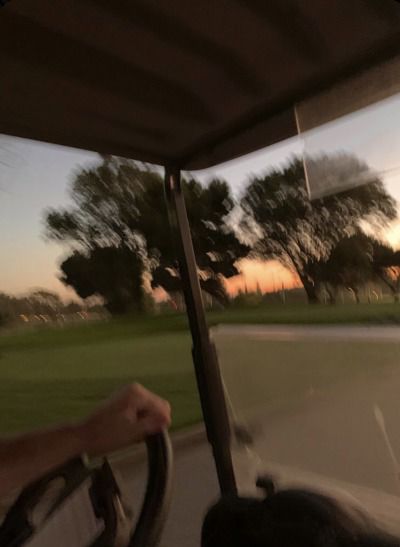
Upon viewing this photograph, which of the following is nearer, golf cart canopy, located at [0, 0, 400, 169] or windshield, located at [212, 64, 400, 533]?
golf cart canopy, located at [0, 0, 400, 169]

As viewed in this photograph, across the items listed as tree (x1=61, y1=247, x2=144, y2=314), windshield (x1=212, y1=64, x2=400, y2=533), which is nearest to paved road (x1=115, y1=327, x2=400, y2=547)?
windshield (x1=212, y1=64, x2=400, y2=533)

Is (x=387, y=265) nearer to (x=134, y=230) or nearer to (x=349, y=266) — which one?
(x=349, y=266)

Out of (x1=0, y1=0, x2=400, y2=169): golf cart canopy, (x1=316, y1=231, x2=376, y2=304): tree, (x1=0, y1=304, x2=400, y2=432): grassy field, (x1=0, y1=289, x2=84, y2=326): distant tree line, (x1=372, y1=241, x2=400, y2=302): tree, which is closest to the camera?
(x1=0, y1=0, x2=400, y2=169): golf cart canopy

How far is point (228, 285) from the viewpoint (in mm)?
1723

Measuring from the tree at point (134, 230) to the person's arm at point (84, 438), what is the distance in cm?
59

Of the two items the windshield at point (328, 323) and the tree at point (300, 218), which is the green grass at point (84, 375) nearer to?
the windshield at point (328, 323)

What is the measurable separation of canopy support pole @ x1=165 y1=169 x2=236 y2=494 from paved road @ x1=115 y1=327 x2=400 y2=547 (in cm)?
4

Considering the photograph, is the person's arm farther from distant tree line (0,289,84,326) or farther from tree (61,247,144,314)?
tree (61,247,144,314)

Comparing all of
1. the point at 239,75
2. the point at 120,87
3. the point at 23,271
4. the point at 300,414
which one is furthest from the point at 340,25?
the point at 23,271

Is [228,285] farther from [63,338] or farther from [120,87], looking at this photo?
[120,87]

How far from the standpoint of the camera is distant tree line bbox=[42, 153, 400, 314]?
1.35 metres

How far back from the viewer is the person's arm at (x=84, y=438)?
92cm

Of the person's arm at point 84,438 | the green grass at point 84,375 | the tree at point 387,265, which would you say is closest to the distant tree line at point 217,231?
the tree at point 387,265

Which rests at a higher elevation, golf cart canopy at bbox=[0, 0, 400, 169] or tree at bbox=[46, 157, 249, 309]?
golf cart canopy at bbox=[0, 0, 400, 169]
